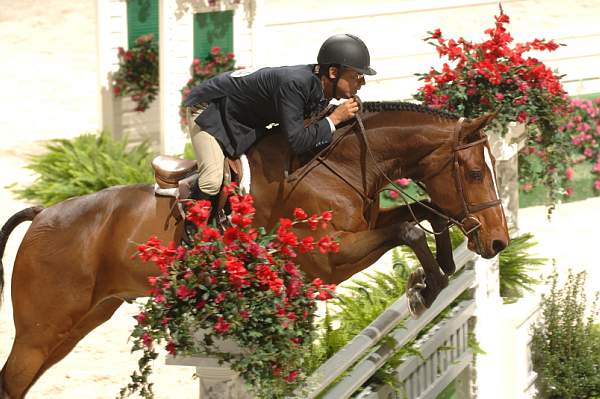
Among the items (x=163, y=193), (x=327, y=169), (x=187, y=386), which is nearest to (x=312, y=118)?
(x=327, y=169)

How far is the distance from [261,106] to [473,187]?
108 cm

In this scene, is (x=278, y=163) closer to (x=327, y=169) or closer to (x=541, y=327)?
(x=327, y=169)

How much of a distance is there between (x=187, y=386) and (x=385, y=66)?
5.29 meters

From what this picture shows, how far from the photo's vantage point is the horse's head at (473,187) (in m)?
7.04

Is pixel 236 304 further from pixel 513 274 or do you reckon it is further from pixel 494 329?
pixel 513 274

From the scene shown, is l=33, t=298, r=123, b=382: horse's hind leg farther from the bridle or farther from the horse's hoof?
the horse's hoof

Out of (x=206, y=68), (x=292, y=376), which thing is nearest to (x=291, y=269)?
(x=292, y=376)

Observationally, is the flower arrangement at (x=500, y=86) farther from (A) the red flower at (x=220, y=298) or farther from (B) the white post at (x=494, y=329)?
(A) the red flower at (x=220, y=298)

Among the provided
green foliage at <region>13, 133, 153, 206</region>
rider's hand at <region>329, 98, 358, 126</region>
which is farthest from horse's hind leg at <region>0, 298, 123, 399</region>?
green foliage at <region>13, 133, 153, 206</region>

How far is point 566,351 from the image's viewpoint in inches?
345

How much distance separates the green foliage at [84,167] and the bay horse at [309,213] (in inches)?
184

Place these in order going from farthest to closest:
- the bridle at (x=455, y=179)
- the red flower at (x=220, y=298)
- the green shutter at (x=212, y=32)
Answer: the green shutter at (x=212, y=32)
the bridle at (x=455, y=179)
the red flower at (x=220, y=298)

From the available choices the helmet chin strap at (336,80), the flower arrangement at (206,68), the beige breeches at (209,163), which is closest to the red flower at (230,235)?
the beige breeches at (209,163)

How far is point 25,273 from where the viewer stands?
7.53 m
